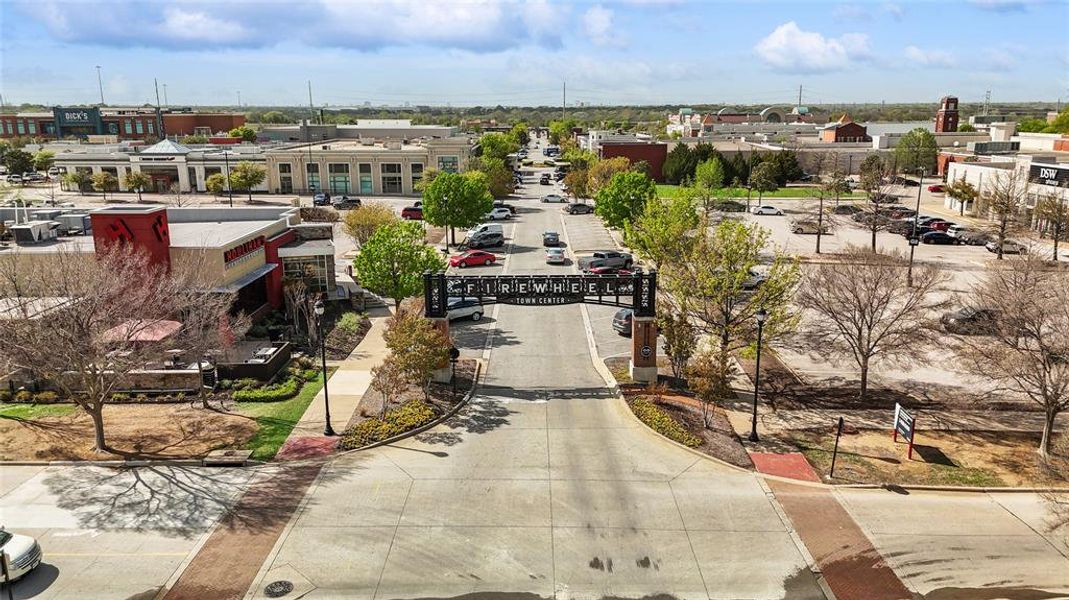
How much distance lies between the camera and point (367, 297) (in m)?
43.5

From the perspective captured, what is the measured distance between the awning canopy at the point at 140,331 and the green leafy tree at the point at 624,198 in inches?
1376

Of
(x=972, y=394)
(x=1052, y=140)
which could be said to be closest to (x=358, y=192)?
(x=972, y=394)

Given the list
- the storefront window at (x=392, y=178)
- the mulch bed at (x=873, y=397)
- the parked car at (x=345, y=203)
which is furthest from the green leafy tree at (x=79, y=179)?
the mulch bed at (x=873, y=397)

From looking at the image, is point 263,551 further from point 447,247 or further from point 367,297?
point 447,247

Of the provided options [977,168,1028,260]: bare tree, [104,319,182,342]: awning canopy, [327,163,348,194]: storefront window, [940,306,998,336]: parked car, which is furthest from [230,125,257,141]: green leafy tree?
[940,306,998,336]: parked car

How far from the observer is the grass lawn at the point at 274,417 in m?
24.0

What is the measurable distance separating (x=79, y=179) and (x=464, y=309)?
71.9 m

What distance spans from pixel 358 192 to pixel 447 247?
33870 millimetres

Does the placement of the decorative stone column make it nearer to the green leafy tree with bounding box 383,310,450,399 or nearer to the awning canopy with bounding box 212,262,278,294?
the green leafy tree with bounding box 383,310,450,399

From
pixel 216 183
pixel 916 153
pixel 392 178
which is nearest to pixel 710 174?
pixel 916 153

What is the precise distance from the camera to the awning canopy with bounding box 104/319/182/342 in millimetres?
24156

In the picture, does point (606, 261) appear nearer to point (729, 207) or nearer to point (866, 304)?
point (866, 304)

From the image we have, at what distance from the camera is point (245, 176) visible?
276 ft

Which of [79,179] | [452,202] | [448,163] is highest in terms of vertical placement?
[448,163]
